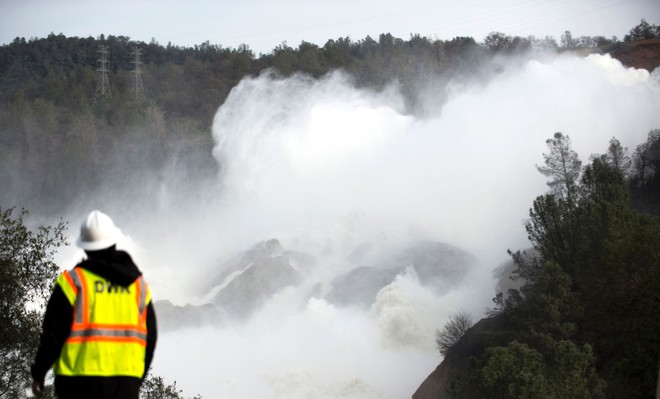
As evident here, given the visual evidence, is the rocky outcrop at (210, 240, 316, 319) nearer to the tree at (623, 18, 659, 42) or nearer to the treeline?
the treeline

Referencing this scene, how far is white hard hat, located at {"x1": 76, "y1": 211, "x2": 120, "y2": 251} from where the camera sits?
442 centimetres

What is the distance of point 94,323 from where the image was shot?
14.6 feet

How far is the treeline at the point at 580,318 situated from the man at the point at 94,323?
14.3 metres

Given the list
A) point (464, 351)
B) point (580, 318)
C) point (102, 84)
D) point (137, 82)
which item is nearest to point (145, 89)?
point (137, 82)

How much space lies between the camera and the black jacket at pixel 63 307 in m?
4.34

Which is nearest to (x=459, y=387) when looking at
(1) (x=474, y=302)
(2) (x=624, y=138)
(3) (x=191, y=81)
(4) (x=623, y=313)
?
(4) (x=623, y=313)

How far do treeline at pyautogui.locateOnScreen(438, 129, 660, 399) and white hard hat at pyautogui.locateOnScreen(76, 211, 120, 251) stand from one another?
1463 cm

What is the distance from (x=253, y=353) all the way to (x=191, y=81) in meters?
78.0

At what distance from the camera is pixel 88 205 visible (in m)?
87.2

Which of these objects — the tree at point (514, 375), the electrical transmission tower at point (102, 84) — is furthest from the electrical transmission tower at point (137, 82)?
the tree at point (514, 375)

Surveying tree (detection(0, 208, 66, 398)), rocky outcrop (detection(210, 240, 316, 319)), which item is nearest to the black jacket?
tree (detection(0, 208, 66, 398))

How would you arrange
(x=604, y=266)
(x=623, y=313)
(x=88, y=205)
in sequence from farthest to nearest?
(x=88, y=205), (x=604, y=266), (x=623, y=313)

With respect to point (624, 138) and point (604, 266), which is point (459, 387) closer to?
point (604, 266)

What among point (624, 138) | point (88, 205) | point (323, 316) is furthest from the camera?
Result: point (88, 205)
